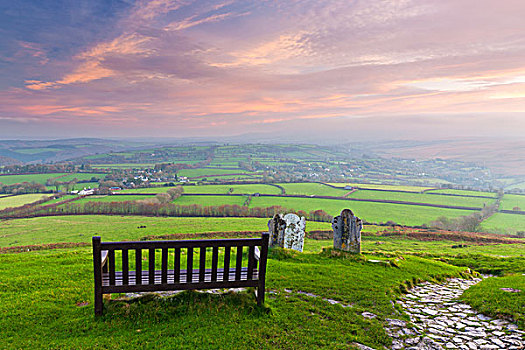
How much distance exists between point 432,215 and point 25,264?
63078mm

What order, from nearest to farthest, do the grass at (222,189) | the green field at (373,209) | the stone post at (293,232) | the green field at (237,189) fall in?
1. the stone post at (293,232)
2. the green field at (373,209)
3. the grass at (222,189)
4. the green field at (237,189)

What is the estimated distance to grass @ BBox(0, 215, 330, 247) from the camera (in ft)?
130

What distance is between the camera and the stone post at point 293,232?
13938 mm

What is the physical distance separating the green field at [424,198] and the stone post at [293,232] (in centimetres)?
6354

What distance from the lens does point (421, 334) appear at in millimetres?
6180

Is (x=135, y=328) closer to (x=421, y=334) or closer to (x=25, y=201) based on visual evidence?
(x=421, y=334)

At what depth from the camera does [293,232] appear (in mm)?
14008

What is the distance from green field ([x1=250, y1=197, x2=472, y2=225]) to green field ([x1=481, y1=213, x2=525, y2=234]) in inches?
191

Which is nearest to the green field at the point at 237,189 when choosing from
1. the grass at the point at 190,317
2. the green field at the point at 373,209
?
the green field at the point at 373,209

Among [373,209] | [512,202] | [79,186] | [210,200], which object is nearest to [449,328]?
[373,209]

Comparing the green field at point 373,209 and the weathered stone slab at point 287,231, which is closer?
the weathered stone slab at point 287,231

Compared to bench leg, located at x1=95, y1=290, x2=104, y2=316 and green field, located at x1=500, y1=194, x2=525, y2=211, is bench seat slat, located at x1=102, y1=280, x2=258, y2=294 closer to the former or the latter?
bench leg, located at x1=95, y1=290, x2=104, y2=316

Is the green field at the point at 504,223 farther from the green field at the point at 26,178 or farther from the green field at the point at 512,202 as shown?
the green field at the point at 26,178

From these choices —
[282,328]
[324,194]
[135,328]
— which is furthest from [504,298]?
[324,194]
